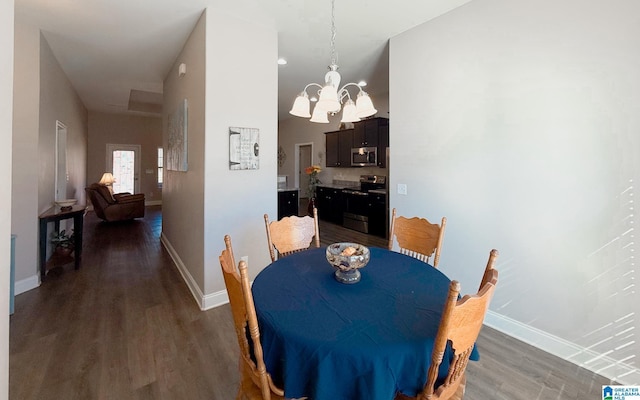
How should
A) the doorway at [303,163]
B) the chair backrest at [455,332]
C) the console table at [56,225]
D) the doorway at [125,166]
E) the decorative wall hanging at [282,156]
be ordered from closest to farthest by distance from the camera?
the chair backrest at [455,332]
the console table at [56,225]
the doorway at [125,166]
the doorway at [303,163]
the decorative wall hanging at [282,156]

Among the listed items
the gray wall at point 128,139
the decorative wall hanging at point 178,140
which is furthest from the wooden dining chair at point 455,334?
the gray wall at point 128,139

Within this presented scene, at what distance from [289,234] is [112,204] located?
5924mm

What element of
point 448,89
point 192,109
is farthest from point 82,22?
point 448,89

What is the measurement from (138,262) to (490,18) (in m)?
4.90

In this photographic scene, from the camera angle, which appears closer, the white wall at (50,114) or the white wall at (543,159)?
the white wall at (543,159)

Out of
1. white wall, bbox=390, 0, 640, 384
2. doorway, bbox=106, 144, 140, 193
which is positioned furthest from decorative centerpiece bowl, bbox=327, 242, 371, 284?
doorway, bbox=106, 144, 140, 193

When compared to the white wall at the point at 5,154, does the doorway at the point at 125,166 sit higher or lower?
higher

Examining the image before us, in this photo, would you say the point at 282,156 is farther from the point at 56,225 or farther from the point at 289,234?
the point at 289,234

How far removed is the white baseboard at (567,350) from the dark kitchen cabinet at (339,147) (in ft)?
15.5

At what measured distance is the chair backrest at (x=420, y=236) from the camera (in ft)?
6.58

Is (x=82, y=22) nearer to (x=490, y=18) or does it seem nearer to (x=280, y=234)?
(x=280, y=234)

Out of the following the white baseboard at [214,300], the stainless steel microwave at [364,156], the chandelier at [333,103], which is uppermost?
the stainless steel microwave at [364,156]

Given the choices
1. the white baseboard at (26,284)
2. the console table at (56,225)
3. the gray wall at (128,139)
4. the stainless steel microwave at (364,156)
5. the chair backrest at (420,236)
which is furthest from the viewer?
the gray wall at (128,139)

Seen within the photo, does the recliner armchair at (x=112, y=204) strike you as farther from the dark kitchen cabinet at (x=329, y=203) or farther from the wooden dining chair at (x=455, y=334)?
the wooden dining chair at (x=455, y=334)
